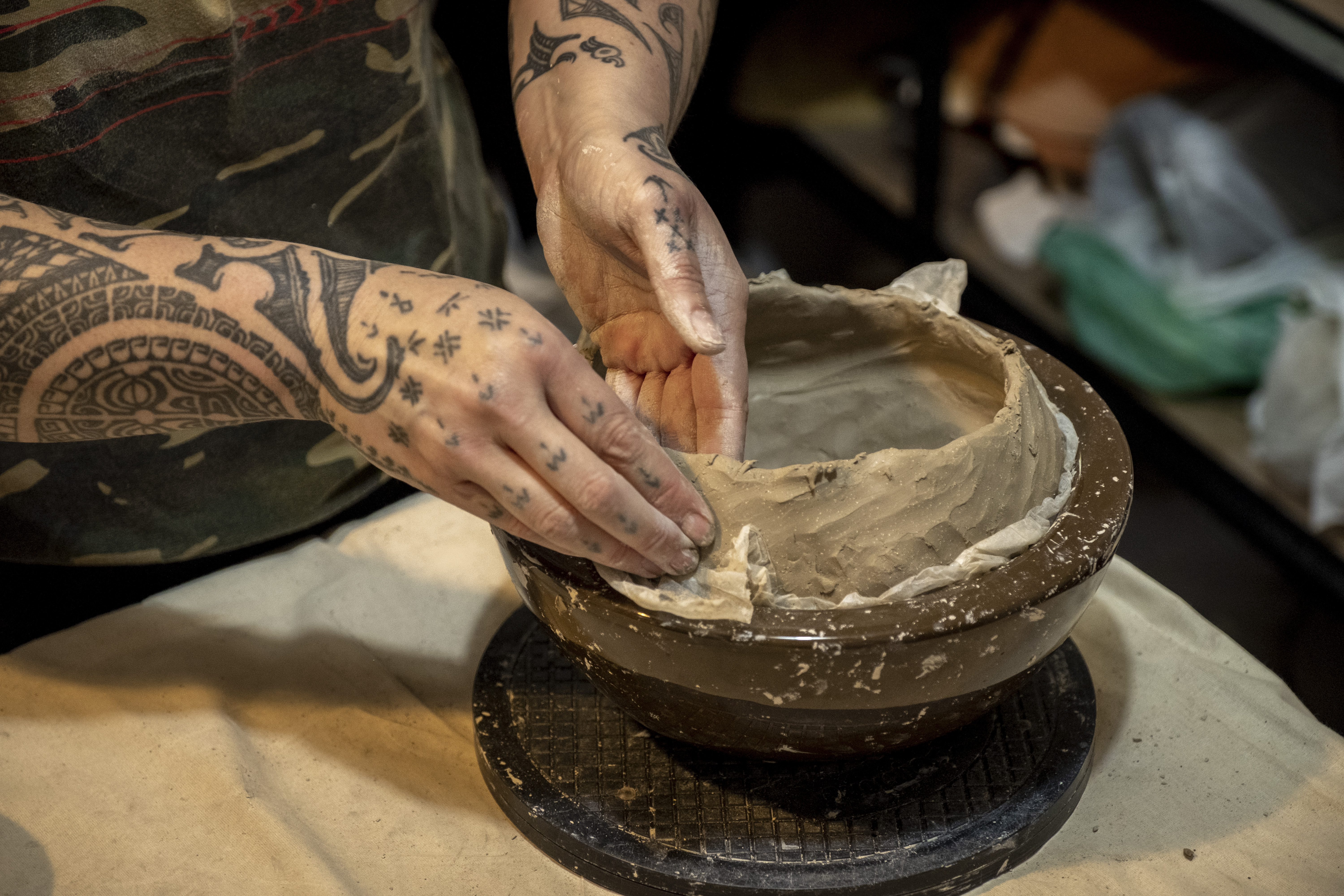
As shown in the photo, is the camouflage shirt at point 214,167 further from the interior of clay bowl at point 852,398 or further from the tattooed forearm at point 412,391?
the interior of clay bowl at point 852,398

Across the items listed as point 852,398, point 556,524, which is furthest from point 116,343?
point 852,398

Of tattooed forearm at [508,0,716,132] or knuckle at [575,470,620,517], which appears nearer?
knuckle at [575,470,620,517]

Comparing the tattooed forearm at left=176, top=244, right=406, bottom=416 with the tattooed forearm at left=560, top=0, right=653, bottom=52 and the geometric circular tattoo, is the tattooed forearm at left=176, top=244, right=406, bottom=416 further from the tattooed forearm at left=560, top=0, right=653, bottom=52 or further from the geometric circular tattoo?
the tattooed forearm at left=560, top=0, right=653, bottom=52

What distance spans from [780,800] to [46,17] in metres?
1.03

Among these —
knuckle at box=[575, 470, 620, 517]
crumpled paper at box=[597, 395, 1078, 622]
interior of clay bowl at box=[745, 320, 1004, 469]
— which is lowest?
interior of clay bowl at box=[745, 320, 1004, 469]

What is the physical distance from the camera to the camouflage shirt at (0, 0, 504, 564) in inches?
45.9

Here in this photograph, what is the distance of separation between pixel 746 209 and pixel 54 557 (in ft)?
8.89

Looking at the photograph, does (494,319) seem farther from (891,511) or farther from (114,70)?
(114,70)

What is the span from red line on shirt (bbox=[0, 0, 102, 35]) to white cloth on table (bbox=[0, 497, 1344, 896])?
2.07ft

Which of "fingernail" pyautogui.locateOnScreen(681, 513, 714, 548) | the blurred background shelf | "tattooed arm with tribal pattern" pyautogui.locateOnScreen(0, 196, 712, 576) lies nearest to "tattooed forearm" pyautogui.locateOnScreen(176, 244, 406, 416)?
"tattooed arm with tribal pattern" pyautogui.locateOnScreen(0, 196, 712, 576)

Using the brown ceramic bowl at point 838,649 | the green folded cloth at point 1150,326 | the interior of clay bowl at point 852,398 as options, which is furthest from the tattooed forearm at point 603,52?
the green folded cloth at point 1150,326

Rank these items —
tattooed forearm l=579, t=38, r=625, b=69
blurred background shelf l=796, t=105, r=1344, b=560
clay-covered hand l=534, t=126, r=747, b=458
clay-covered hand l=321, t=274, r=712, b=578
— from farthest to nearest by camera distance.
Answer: blurred background shelf l=796, t=105, r=1344, b=560
tattooed forearm l=579, t=38, r=625, b=69
clay-covered hand l=534, t=126, r=747, b=458
clay-covered hand l=321, t=274, r=712, b=578

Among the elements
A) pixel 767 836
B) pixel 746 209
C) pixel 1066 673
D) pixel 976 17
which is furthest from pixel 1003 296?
pixel 767 836

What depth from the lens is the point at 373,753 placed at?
46.8 inches
